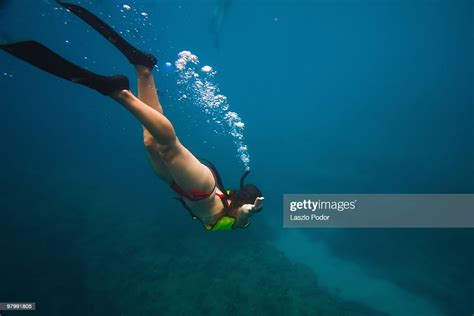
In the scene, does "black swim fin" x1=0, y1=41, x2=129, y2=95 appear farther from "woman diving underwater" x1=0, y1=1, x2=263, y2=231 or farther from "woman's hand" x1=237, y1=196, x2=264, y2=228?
"woman's hand" x1=237, y1=196, x2=264, y2=228

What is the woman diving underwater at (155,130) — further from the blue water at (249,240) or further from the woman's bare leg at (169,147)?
the blue water at (249,240)

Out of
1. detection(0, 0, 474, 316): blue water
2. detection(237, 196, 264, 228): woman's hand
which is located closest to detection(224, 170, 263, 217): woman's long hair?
detection(237, 196, 264, 228): woman's hand

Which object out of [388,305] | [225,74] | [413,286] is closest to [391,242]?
[413,286]

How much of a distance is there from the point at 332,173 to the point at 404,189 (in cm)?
833

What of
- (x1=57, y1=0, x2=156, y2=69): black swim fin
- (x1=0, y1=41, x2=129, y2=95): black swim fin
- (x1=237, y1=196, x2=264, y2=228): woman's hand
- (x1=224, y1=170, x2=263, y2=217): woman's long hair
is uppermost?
(x1=57, y1=0, x2=156, y2=69): black swim fin

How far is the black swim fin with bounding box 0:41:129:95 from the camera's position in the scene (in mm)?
2492

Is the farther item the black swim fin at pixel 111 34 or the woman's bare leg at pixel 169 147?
the black swim fin at pixel 111 34

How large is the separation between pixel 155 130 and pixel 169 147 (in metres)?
0.37

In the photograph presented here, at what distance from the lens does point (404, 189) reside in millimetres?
26656

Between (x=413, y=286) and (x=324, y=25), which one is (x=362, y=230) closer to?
(x=413, y=286)

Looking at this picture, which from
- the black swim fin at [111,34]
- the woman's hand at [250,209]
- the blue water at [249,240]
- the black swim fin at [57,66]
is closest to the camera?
the black swim fin at [57,66]

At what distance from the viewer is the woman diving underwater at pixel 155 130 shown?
8.71 feet

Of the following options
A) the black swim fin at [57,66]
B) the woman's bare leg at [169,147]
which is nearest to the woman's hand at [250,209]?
the woman's bare leg at [169,147]

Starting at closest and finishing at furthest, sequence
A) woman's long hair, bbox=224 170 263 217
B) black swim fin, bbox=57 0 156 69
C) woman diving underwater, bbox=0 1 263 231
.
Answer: woman diving underwater, bbox=0 1 263 231
black swim fin, bbox=57 0 156 69
woman's long hair, bbox=224 170 263 217
